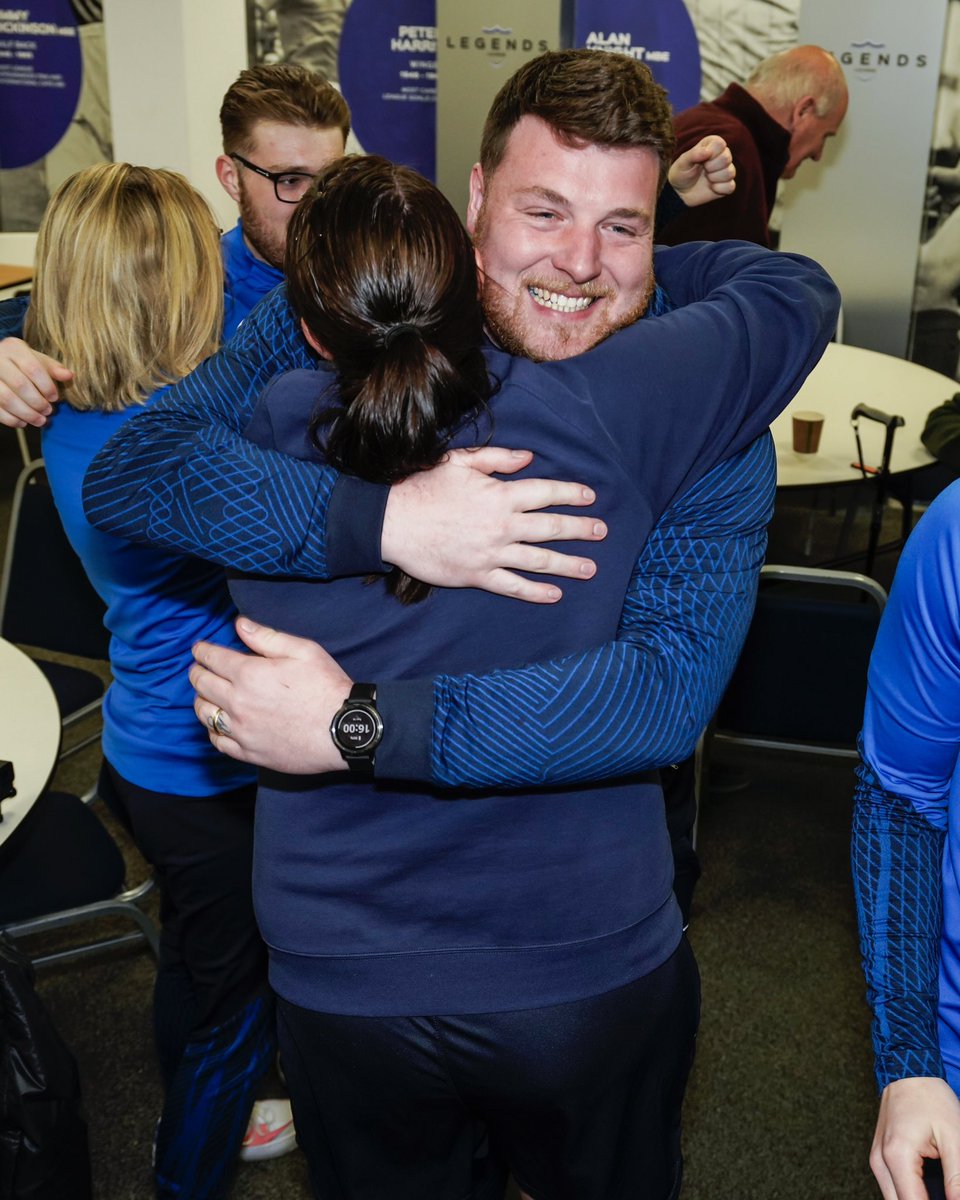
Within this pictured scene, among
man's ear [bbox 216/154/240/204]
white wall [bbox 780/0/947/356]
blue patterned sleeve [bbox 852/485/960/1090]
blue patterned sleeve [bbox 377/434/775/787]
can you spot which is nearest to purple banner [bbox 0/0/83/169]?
white wall [bbox 780/0/947/356]

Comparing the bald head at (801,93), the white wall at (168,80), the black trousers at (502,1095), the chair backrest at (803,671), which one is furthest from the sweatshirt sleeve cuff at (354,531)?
the white wall at (168,80)

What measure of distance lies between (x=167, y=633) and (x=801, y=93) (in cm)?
318

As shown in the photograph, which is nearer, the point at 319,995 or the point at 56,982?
the point at 319,995

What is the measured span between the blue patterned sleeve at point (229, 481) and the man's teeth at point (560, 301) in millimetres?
267

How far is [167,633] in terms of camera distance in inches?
78.0

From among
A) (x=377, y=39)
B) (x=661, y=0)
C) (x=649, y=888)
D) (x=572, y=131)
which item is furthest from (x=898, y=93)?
(x=649, y=888)

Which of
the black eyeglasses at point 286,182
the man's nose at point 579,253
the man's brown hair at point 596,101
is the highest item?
the man's brown hair at point 596,101

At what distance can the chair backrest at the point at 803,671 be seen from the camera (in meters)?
2.76

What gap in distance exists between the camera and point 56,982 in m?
2.88

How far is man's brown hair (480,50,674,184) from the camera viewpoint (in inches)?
51.0

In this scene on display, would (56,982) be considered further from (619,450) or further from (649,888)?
(619,450)

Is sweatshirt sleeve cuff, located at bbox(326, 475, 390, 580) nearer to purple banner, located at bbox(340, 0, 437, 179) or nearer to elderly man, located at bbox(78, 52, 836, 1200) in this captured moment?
elderly man, located at bbox(78, 52, 836, 1200)

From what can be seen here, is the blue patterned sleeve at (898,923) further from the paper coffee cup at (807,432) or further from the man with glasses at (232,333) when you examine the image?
the paper coffee cup at (807,432)

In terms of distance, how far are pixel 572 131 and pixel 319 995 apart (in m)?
0.94
